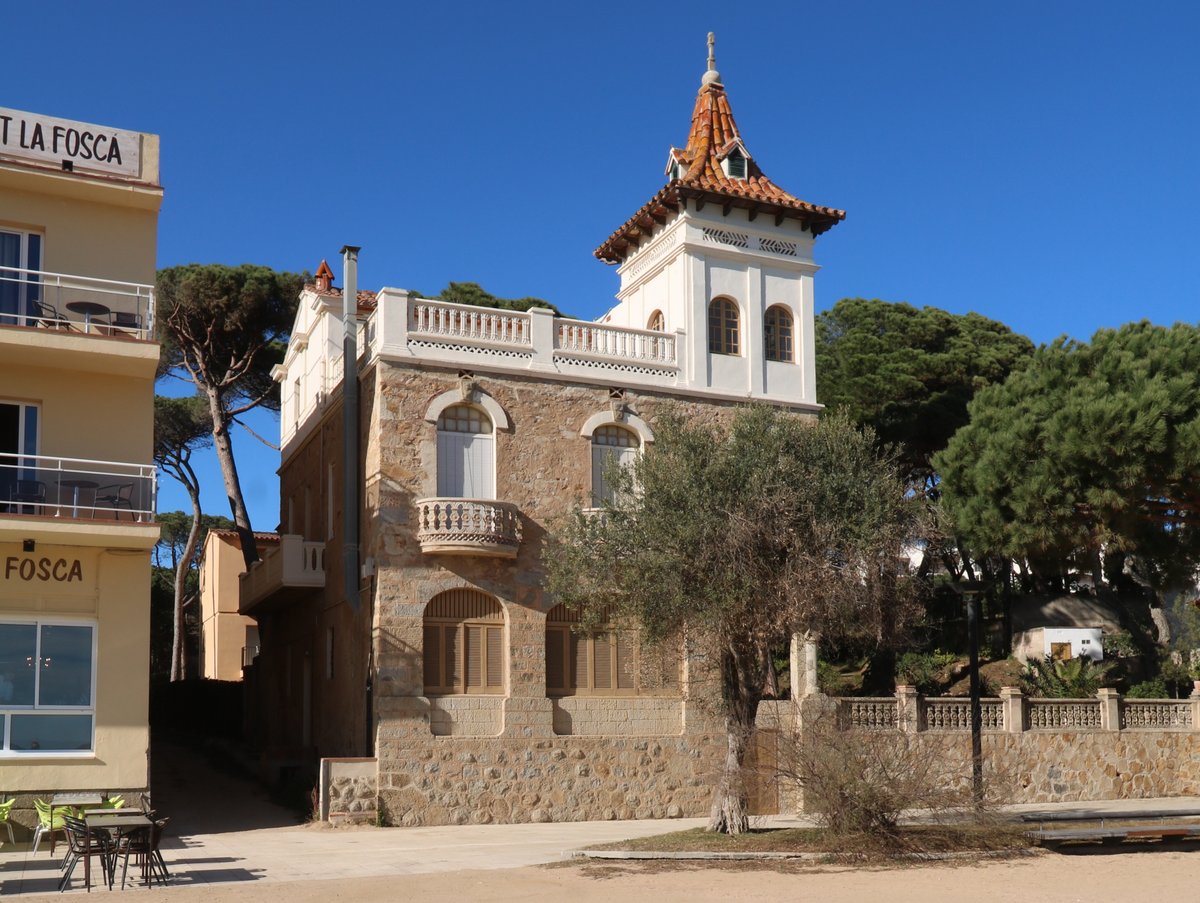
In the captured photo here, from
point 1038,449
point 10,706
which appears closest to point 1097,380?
point 1038,449

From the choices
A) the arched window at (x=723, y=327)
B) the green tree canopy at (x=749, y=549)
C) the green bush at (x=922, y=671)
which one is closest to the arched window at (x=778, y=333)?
the arched window at (x=723, y=327)

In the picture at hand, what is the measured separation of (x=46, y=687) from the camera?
1891 cm

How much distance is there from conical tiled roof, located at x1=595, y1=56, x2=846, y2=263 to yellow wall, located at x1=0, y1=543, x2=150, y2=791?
1263 cm

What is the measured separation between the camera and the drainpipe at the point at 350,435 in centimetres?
2377

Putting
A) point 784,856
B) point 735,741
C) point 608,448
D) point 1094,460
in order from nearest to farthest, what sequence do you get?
point 784,856
point 735,741
point 608,448
point 1094,460

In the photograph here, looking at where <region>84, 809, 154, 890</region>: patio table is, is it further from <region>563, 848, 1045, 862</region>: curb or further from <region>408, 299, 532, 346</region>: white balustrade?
<region>408, 299, 532, 346</region>: white balustrade

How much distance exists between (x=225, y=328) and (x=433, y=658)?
54.1ft

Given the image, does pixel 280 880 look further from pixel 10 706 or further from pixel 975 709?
pixel 975 709

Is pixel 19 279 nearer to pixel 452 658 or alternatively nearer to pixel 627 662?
pixel 452 658

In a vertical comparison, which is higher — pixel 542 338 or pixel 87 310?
pixel 542 338

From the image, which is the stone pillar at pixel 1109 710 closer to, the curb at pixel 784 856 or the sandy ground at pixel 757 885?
the sandy ground at pixel 757 885

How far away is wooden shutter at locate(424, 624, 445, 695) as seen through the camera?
75.0 ft

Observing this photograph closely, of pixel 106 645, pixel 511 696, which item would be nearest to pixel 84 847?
pixel 106 645

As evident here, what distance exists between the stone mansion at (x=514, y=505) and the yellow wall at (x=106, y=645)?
4.06 m
